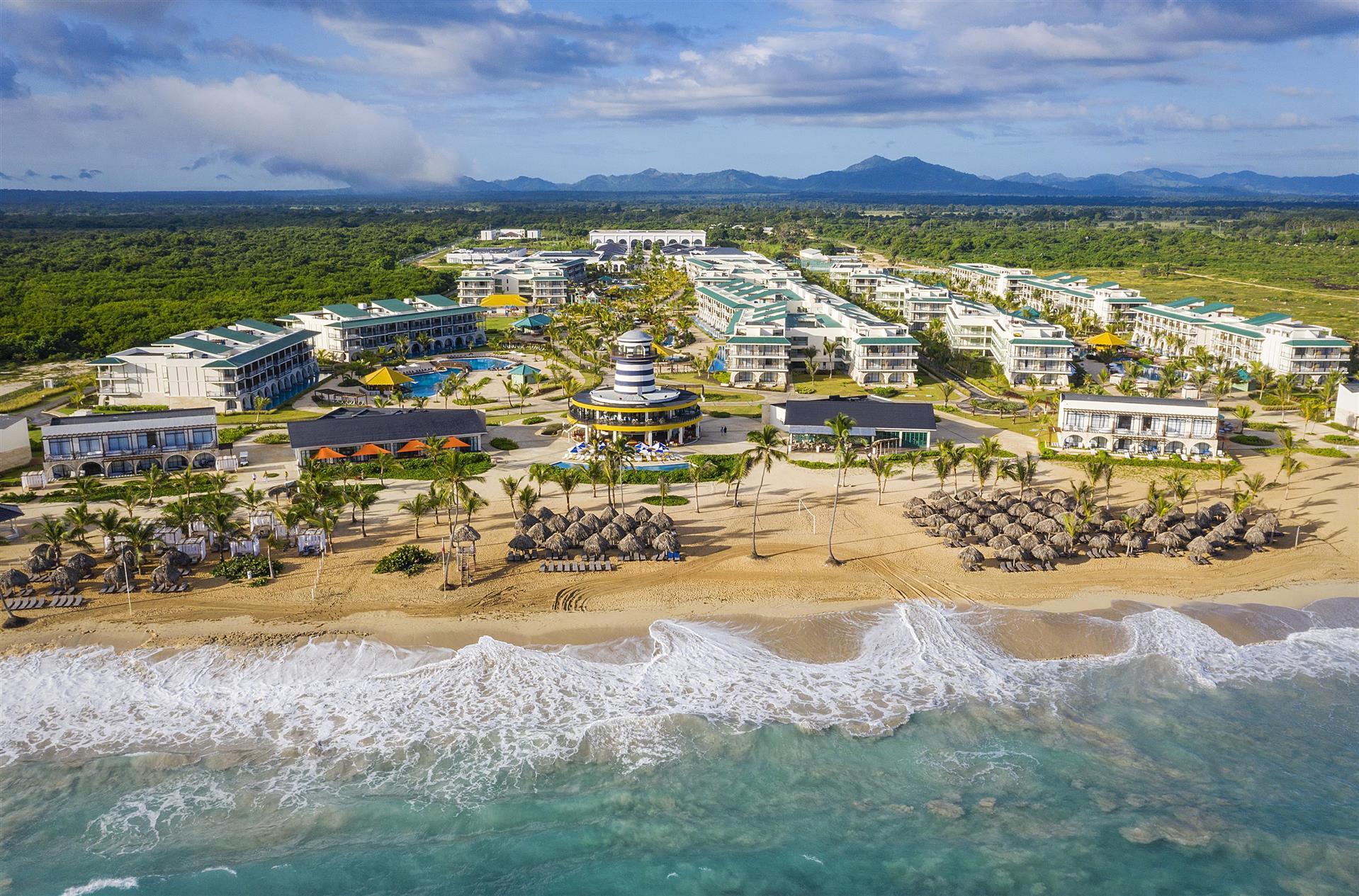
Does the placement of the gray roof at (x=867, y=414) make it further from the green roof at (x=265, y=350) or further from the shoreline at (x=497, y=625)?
the green roof at (x=265, y=350)

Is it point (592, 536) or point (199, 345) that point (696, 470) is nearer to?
point (592, 536)

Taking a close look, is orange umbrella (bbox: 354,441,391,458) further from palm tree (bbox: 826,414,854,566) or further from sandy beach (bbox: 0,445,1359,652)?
palm tree (bbox: 826,414,854,566)

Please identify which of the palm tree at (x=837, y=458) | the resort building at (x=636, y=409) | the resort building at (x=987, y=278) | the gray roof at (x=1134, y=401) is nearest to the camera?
the palm tree at (x=837, y=458)

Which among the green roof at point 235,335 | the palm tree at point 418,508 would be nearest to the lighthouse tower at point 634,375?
the palm tree at point 418,508

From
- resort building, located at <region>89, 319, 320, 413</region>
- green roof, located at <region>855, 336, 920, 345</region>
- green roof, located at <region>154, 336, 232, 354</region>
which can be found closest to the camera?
resort building, located at <region>89, 319, 320, 413</region>

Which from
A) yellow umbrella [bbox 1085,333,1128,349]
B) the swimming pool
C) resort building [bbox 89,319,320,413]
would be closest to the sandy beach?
resort building [bbox 89,319,320,413]
